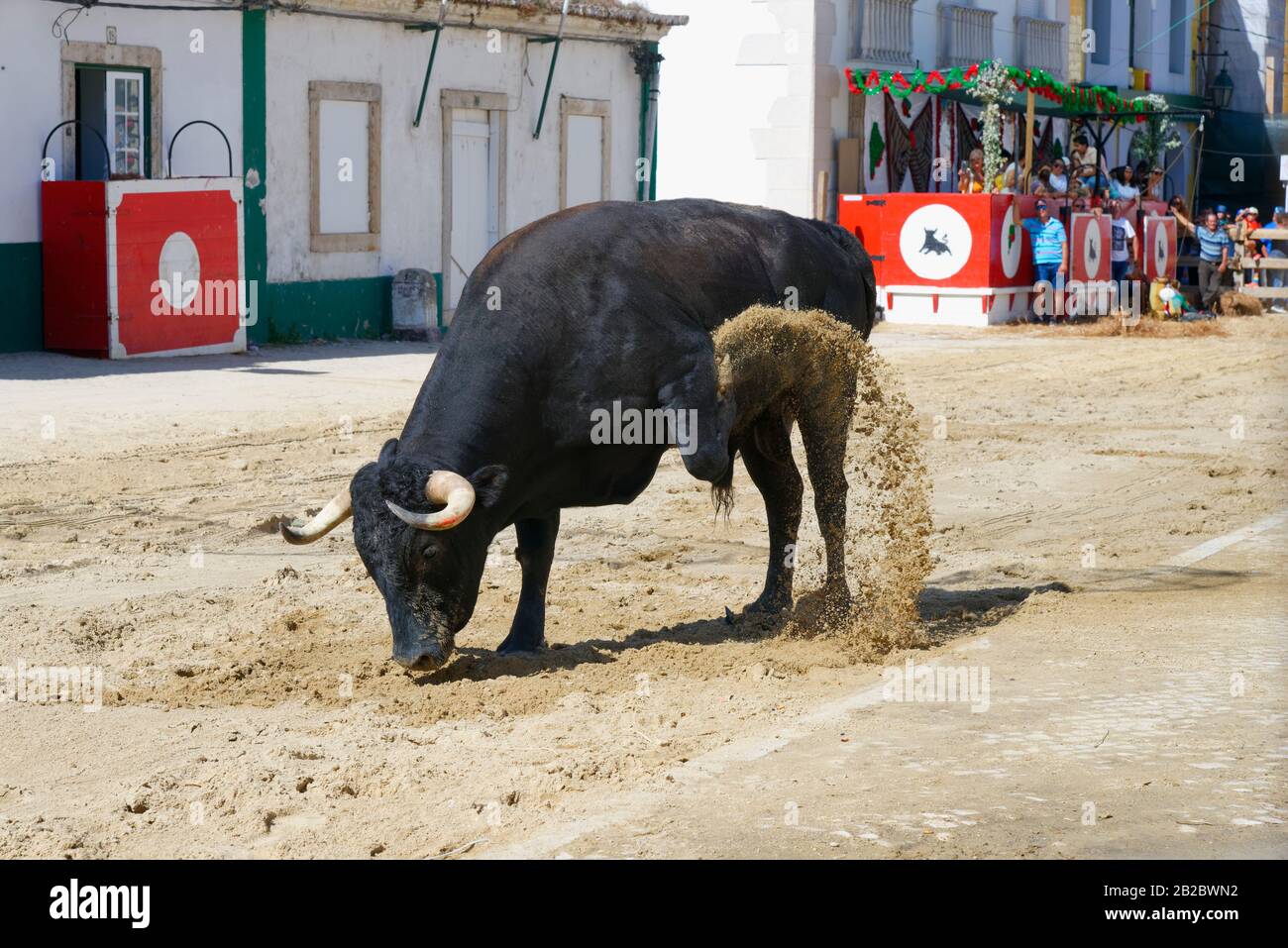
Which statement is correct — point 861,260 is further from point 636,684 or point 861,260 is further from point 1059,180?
point 1059,180

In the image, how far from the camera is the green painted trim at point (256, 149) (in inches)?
803

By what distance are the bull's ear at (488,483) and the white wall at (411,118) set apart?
568 inches

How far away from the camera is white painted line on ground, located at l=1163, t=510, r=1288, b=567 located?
10.0 meters

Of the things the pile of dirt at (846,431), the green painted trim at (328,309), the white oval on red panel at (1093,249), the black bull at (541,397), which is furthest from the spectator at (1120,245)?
the black bull at (541,397)

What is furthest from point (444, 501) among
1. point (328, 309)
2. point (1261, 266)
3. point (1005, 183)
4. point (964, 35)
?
point (964, 35)

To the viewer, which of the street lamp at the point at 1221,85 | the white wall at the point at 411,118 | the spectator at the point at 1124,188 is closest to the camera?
the white wall at the point at 411,118

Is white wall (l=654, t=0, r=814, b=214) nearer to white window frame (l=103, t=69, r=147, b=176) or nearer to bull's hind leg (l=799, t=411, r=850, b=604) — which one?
white window frame (l=103, t=69, r=147, b=176)

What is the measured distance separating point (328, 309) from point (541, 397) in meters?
14.7

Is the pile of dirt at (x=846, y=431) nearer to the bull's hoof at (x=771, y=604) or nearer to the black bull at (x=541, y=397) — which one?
the bull's hoof at (x=771, y=604)

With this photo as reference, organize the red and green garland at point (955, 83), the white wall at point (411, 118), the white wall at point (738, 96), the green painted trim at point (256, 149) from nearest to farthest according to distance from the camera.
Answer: the green painted trim at point (256, 149)
the white wall at point (411, 118)
the red and green garland at point (955, 83)
the white wall at point (738, 96)

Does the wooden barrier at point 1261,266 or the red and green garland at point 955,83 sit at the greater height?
the red and green garland at point 955,83

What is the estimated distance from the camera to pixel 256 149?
20.6 metres

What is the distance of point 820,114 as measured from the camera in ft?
94.6

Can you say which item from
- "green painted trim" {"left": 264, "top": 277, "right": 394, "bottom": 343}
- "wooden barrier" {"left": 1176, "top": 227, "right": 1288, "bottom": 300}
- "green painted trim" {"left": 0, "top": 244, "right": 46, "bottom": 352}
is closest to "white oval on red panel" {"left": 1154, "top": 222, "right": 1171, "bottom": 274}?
"wooden barrier" {"left": 1176, "top": 227, "right": 1288, "bottom": 300}
